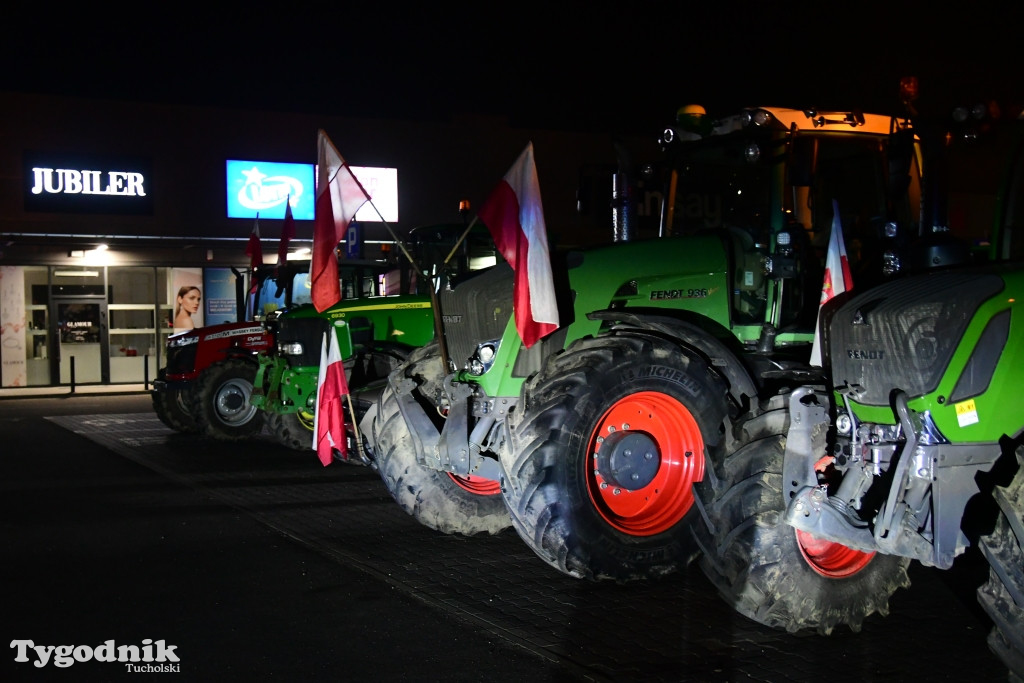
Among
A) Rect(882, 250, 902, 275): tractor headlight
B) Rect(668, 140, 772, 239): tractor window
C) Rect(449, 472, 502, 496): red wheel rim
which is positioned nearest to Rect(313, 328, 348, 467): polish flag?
Rect(449, 472, 502, 496): red wheel rim

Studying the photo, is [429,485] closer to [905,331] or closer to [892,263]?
[892,263]

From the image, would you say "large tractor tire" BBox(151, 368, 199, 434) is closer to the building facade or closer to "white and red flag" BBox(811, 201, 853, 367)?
the building facade

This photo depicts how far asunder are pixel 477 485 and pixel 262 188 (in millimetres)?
20679

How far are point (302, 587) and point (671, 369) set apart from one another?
2.78 metres

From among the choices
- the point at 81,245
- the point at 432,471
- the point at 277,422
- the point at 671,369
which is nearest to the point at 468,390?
the point at 432,471

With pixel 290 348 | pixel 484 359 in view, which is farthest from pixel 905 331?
pixel 290 348

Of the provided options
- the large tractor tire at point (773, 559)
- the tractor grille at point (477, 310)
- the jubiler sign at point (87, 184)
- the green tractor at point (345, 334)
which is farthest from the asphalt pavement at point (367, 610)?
the jubiler sign at point (87, 184)

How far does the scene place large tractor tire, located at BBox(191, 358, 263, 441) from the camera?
1507 centimetres

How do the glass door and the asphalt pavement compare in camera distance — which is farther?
the glass door

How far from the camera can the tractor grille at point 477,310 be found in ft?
26.0

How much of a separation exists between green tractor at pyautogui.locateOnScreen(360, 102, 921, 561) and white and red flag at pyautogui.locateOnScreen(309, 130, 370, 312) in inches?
41.1

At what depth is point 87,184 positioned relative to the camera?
1020 inches

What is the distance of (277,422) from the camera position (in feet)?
46.3

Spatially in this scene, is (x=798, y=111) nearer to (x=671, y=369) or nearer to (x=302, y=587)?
(x=671, y=369)
